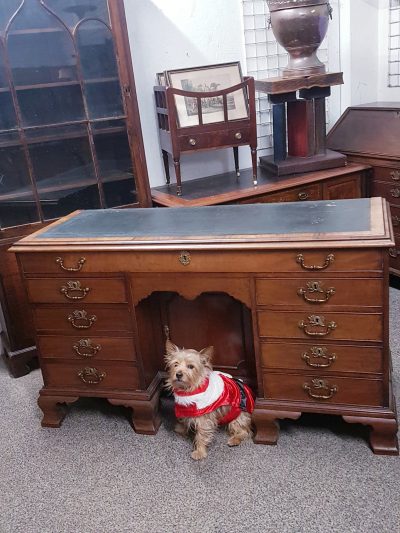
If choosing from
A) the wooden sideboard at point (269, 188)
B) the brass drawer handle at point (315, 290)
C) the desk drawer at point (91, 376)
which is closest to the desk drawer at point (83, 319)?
the desk drawer at point (91, 376)

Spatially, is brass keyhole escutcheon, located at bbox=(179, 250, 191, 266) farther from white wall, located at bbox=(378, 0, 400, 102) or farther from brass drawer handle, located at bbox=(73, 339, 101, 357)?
white wall, located at bbox=(378, 0, 400, 102)

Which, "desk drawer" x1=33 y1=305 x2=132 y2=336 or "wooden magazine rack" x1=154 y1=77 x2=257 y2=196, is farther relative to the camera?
"wooden magazine rack" x1=154 y1=77 x2=257 y2=196

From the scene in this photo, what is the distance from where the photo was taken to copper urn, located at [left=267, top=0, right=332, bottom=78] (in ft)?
8.65

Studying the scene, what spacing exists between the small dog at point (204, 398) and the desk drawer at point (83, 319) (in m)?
0.20

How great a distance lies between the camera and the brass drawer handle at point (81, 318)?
1.98m

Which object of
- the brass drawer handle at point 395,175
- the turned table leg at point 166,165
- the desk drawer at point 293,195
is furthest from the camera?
the turned table leg at point 166,165

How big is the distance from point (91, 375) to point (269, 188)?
125 centimetres

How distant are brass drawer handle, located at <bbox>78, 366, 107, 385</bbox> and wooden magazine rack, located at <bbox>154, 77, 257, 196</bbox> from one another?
1039 mm

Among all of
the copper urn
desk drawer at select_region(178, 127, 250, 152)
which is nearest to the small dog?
desk drawer at select_region(178, 127, 250, 152)

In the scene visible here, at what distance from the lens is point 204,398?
6.19ft

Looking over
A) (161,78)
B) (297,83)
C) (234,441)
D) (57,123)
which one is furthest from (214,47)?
(234,441)

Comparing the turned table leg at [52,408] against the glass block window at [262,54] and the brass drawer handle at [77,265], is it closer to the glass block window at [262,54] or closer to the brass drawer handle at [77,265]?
the brass drawer handle at [77,265]

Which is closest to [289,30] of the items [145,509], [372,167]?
[372,167]

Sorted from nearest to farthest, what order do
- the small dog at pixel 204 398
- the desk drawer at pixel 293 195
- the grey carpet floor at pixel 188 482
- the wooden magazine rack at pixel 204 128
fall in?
the grey carpet floor at pixel 188 482 → the small dog at pixel 204 398 → the wooden magazine rack at pixel 204 128 → the desk drawer at pixel 293 195
